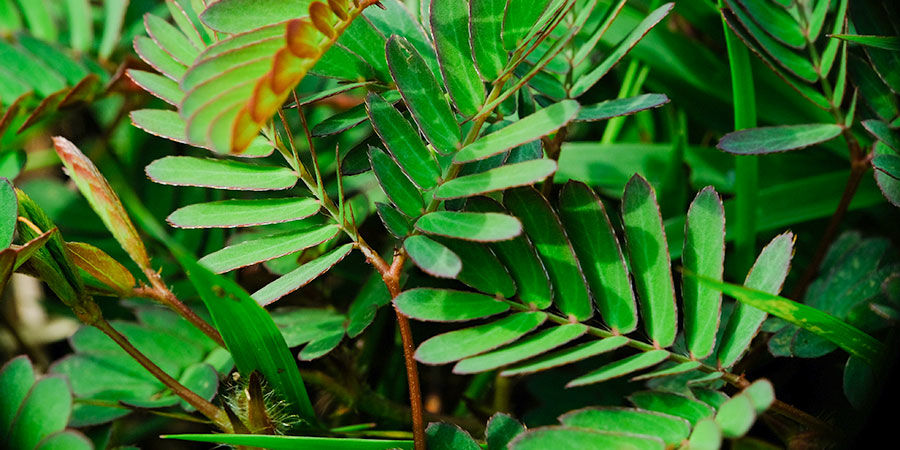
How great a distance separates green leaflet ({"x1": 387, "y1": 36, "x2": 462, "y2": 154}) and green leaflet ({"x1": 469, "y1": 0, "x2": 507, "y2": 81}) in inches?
1.8

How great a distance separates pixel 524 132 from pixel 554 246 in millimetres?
111

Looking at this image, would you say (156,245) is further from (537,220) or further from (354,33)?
(537,220)

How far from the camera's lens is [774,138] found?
781 millimetres

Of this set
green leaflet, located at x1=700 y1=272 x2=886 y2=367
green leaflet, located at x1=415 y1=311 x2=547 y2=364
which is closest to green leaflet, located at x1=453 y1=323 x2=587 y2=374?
green leaflet, located at x1=415 y1=311 x2=547 y2=364

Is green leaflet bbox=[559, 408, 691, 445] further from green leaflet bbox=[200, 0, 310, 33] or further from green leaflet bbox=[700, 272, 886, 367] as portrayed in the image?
green leaflet bbox=[200, 0, 310, 33]

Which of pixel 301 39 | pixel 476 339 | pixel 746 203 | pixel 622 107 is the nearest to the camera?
pixel 301 39

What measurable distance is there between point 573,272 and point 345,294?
0.44 meters

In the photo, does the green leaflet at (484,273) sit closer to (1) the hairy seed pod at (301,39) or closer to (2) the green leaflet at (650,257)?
(2) the green leaflet at (650,257)

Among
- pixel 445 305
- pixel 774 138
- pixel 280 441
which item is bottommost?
pixel 280 441

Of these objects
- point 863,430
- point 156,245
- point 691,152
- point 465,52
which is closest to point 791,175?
point 691,152

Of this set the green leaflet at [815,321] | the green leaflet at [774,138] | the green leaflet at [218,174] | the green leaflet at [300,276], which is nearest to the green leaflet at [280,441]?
the green leaflet at [300,276]

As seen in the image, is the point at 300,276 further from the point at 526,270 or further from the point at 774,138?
the point at 774,138

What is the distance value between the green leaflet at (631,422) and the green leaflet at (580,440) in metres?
0.02

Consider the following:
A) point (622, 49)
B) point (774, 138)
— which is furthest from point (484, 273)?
point (774, 138)
